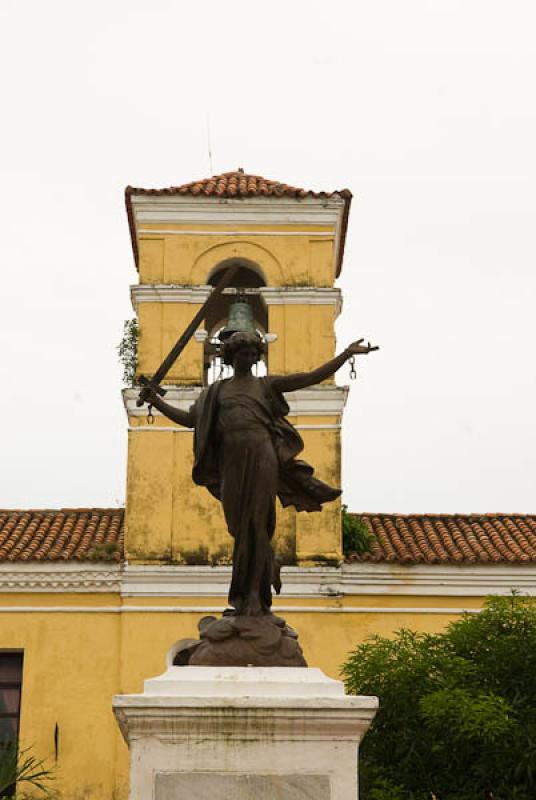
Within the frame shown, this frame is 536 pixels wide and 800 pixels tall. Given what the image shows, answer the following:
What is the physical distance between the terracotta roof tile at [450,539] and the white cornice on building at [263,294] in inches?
134

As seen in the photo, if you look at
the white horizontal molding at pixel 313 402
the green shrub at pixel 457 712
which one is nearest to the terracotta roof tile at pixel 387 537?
the white horizontal molding at pixel 313 402

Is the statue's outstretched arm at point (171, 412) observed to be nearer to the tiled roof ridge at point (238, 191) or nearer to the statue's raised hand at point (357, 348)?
the statue's raised hand at point (357, 348)

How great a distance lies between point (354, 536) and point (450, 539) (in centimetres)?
158

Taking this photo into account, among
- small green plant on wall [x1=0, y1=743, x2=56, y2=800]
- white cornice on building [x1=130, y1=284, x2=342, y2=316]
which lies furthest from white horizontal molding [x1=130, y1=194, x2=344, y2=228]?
small green plant on wall [x1=0, y1=743, x2=56, y2=800]

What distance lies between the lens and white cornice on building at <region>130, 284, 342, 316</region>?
20625 mm

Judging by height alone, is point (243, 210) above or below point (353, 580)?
above

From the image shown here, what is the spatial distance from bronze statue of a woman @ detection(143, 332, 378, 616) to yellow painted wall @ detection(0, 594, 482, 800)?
38.9 ft

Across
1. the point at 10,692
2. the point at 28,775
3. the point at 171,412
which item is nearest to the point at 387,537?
the point at 10,692

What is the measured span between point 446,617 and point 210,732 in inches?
540

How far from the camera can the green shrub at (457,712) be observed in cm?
1339

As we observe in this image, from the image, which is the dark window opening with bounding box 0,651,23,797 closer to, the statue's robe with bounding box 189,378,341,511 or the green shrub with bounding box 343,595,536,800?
the green shrub with bounding box 343,595,536,800

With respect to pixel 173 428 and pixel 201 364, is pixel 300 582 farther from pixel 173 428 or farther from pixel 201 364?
pixel 201 364

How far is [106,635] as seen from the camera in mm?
19531

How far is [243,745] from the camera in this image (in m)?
6.45
